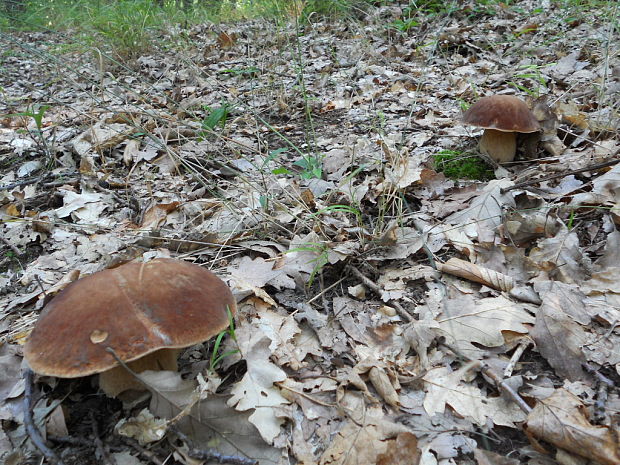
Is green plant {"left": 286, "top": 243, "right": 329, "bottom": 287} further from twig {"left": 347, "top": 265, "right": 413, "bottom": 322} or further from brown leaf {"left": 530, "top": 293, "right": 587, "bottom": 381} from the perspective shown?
brown leaf {"left": 530, "top": 293, "right": 587, "bottom": 381}

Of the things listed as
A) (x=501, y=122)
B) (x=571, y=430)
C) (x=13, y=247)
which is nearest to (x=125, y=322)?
(x=571, y=430)

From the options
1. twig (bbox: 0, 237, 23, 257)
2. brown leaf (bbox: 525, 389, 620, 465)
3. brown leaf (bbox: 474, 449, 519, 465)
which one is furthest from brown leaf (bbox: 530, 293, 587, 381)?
twig (bbox: 0, 237, 23, 257)

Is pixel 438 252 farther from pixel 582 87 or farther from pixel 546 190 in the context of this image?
pixel 582 87

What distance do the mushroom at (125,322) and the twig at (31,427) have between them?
272mm

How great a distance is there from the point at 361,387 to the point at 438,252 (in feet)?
3.78

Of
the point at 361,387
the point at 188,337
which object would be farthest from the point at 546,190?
the point at 188,337

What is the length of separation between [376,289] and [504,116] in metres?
1.90

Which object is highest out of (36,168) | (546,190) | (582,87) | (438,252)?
(582,87)

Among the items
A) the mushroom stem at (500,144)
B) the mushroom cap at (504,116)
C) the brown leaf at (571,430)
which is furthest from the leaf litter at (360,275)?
the mushroom cap at (504,116)

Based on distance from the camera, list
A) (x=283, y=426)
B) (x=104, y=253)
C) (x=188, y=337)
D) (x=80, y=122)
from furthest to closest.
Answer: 1. (x=80, y=122)
2. (x=104, y=253)
3. (x=283, y=426)
4. (x=188, y=337)

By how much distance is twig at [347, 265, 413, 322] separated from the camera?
7.23ft

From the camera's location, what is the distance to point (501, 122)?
128 inches

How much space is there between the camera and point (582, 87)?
4.20 meters

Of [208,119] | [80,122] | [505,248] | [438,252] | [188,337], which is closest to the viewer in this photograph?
[188,337]
